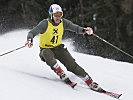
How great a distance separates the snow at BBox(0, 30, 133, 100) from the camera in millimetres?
6531

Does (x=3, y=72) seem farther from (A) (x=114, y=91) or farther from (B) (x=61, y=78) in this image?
(A) (x=114, y=91)

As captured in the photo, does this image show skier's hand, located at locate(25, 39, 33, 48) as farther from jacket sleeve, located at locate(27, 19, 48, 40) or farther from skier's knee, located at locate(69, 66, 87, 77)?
skier's knee, located at locate(69, 66, 87, 77)

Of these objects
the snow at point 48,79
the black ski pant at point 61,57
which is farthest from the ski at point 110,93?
the black ski pant at point 61,57

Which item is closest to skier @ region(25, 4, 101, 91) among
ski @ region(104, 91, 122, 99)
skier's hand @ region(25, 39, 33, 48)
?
skier's hand @ region(25, 39, 33, 48)

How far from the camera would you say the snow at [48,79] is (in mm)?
6531

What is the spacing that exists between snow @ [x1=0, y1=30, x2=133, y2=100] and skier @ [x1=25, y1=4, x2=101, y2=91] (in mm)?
194

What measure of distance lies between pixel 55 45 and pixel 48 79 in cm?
69

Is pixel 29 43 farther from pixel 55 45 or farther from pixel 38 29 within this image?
pixel 55 45

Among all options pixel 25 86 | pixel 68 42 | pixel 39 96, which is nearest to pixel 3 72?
pixel 25 86

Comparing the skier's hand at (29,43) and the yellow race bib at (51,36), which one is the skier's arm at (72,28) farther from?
the skier's hand at (29,43)

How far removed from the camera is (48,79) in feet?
26.5

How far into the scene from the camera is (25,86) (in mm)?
6793

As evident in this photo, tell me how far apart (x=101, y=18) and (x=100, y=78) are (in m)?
17.2

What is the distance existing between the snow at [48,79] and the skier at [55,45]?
194 millimetres
